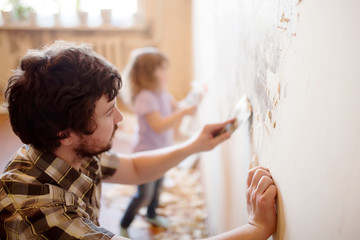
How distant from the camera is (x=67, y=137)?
800 millimetres

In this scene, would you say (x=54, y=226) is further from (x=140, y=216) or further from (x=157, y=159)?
(x=140, y=216)

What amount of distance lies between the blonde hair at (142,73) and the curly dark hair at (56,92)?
3.17 ft

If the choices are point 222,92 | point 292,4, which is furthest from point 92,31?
point 292,4

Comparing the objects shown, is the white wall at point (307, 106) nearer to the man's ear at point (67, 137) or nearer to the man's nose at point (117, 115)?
the man's nose at point (117, 115)

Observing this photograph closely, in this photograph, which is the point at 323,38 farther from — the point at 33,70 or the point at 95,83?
the point at 33,70

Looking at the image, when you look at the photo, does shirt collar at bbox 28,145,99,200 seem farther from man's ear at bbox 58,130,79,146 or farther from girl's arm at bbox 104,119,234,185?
girl's arm at bbox 104,119,234,185

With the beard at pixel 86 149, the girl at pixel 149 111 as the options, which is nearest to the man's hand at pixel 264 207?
the beard at pixel 86 149

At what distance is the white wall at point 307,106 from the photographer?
1.33ft

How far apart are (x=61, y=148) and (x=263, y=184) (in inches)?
20.1

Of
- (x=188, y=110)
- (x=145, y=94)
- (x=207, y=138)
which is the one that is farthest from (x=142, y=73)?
(x=207, y=138)

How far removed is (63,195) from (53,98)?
0.23 m

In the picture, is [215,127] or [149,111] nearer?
[215,127]

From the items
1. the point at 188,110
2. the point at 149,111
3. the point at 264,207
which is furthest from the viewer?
the point at 188,110

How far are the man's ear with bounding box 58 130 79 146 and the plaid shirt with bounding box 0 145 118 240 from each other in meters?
A: 0.04
